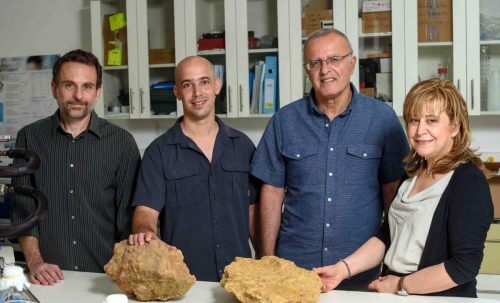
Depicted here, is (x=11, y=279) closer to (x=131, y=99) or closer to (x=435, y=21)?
(x=131, y=99)

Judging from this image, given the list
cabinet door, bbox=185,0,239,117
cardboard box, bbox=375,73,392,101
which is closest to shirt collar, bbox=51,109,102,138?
cabinet door, bbox=185,0,239,117

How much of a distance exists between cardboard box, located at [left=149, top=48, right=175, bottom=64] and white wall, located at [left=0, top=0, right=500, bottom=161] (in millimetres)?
476

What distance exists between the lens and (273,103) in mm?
3262

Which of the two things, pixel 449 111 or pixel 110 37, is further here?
pixel 110 37

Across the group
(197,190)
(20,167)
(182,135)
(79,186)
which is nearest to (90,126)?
(79,186)

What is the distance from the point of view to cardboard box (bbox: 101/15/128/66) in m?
3.51

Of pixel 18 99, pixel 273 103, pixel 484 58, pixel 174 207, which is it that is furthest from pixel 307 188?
pixel 18 99

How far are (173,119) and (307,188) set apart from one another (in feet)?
6.39

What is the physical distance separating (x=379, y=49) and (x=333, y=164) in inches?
54.7

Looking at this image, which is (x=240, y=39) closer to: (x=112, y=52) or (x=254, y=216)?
(x=112, y=52)

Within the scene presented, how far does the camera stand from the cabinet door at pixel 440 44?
2.98m

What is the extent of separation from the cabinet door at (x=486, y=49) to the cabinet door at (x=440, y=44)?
3cm

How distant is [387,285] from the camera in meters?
1.51

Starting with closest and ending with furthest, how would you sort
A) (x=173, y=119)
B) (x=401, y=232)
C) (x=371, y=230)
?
(x=401, y=232), (x=371, y=230), (x=173, y=119)
